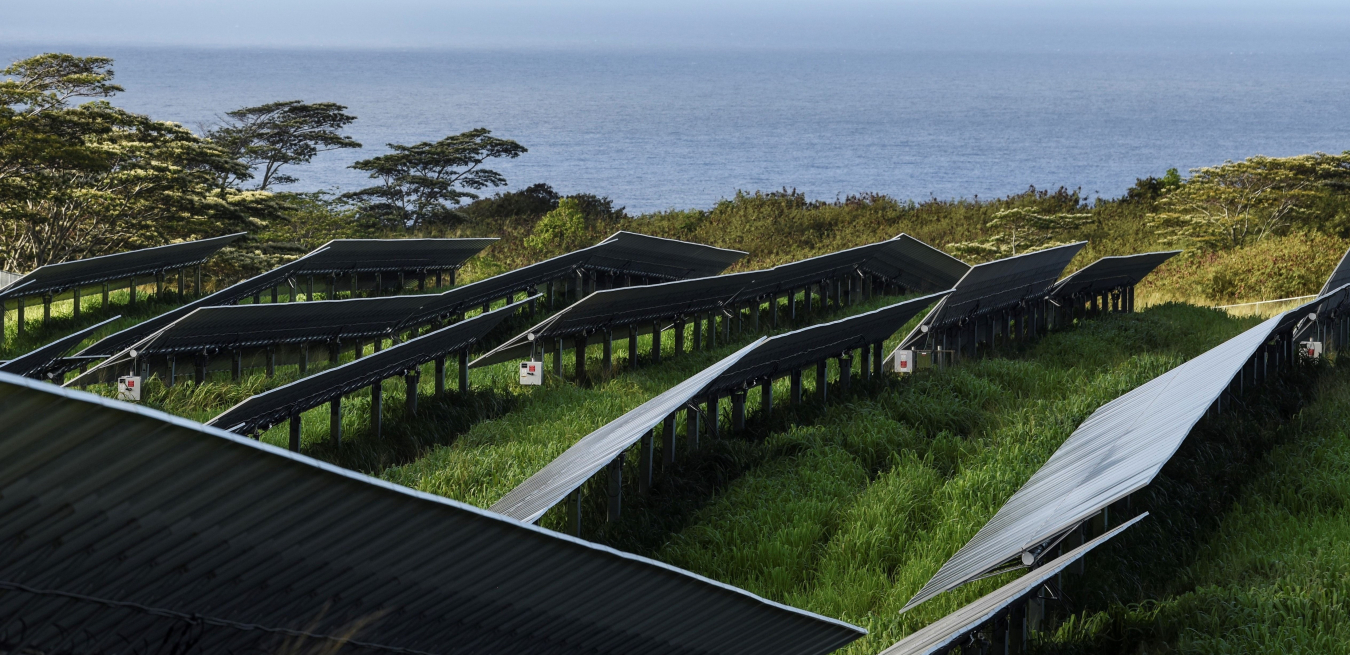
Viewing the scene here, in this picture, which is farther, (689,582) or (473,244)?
(473,244)

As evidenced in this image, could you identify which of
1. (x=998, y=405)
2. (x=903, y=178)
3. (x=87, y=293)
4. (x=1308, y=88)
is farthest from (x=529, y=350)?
(x=1308, y=88)

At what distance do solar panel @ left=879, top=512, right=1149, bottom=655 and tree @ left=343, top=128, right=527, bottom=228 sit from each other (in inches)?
1829

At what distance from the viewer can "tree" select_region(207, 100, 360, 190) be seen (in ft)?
163

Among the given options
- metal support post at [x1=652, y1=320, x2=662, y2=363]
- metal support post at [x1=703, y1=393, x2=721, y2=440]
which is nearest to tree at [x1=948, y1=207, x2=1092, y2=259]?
metal support post at [x1=652, y1=320, x2=662, y2=363]

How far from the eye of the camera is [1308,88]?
177625mm

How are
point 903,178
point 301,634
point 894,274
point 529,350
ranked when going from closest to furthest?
point 301,634
point 529,350
point 894,274
point 903,178

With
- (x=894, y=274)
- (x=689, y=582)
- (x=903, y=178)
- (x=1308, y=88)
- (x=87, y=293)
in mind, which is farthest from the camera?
(x=1308, y=88)

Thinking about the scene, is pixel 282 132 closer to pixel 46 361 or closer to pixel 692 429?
pixel 46 361

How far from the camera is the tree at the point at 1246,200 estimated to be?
3114 centimetres

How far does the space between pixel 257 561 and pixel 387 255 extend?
16791mm

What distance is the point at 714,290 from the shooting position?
15.3 meters

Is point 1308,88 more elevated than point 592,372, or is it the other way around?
point 1308,88

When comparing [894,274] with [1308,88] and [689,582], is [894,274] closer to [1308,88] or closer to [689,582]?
[689,582]

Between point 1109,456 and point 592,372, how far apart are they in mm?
7680
